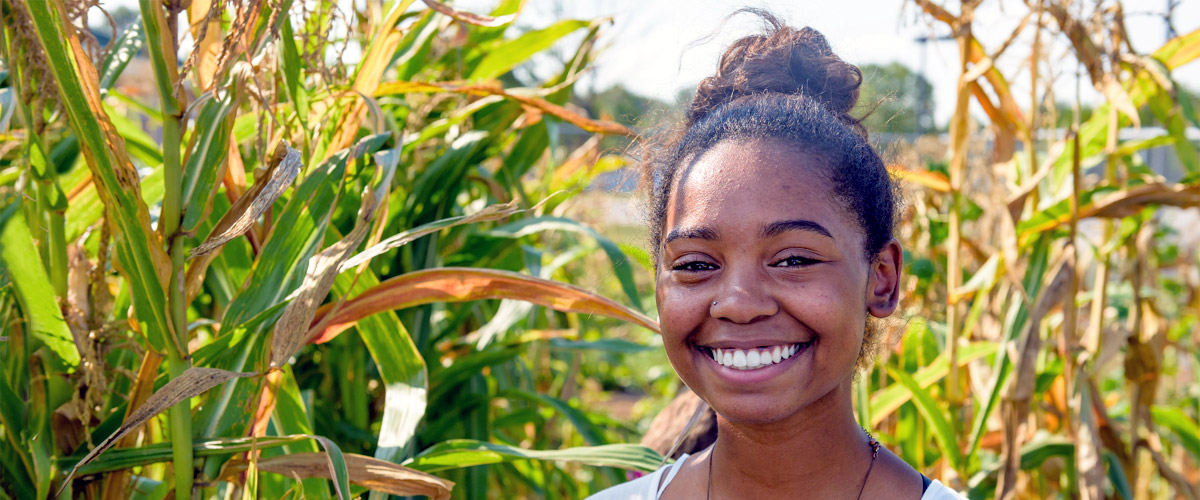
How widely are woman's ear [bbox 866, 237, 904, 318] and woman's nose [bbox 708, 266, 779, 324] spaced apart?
147 mm

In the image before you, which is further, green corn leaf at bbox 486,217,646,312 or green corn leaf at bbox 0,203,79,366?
green corn leaf at bbox 486,217,646,312

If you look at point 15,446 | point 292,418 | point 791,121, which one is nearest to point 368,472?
point 292,418

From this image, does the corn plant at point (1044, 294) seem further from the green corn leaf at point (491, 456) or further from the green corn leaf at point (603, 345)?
the green corn leaf at point (491, 456)

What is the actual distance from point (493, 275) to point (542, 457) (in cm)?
23

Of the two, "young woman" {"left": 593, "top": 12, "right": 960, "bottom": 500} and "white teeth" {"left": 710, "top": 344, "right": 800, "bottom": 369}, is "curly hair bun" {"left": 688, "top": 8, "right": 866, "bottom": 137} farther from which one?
"white teeth" {"left": 710, "top": 344, "right": 800, "bottom": 369}

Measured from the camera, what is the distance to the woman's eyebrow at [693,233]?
916 millimetres

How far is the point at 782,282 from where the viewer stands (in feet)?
2.93

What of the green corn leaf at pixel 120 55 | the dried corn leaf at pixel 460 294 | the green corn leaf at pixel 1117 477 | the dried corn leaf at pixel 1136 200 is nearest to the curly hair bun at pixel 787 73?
the dried corn leaf at pixel 460 294

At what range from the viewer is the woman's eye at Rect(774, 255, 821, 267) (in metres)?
0.90

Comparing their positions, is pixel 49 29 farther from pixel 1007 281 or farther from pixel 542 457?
pixel 1007 281

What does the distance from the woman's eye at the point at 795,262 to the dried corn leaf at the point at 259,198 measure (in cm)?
Answer: 49

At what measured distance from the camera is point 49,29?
2.79 ft

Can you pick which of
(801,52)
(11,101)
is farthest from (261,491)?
(801,52)

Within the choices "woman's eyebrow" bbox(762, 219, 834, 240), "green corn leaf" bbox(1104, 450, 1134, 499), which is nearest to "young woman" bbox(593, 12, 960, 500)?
"woman's eyebrow" bbox(762, 219, 834, 240)
